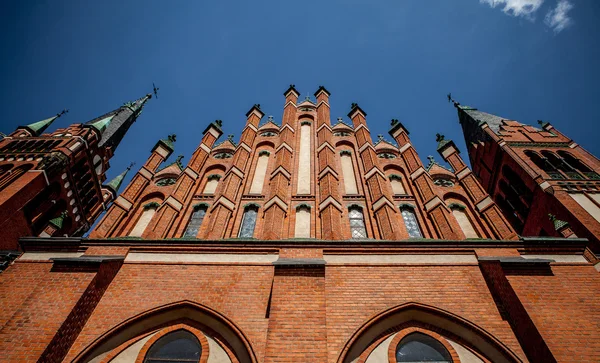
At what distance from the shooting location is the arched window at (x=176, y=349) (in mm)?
6492

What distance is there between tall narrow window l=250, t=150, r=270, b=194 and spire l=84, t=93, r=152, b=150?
1336cm

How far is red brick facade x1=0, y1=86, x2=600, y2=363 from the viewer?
625 cm

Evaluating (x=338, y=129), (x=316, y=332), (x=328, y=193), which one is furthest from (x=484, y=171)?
(x=316, y=332)

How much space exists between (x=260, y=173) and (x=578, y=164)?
13.9 meters

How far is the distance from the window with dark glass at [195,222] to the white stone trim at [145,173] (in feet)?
8.31

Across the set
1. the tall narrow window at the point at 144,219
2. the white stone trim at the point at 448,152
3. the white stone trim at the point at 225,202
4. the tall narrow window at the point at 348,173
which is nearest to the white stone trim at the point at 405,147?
the white stone trim at the point at 448,152

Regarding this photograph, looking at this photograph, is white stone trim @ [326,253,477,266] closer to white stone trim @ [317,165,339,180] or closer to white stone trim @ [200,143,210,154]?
white stone trim @ [317,165,339,180]

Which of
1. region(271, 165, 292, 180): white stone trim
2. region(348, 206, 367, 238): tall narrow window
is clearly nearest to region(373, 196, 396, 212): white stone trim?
region(348, 206, 367, 238): tall narrow window

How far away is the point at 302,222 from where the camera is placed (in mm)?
9531

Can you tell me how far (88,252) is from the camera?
26.7 feet

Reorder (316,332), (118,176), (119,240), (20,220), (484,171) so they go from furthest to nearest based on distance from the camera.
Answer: (118,176), (484,171), (20,220), (119,240), (316,332)

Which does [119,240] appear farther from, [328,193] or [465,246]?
[465,246]

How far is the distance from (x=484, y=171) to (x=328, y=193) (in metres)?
12.8

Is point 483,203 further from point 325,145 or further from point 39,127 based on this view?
point 39,127
